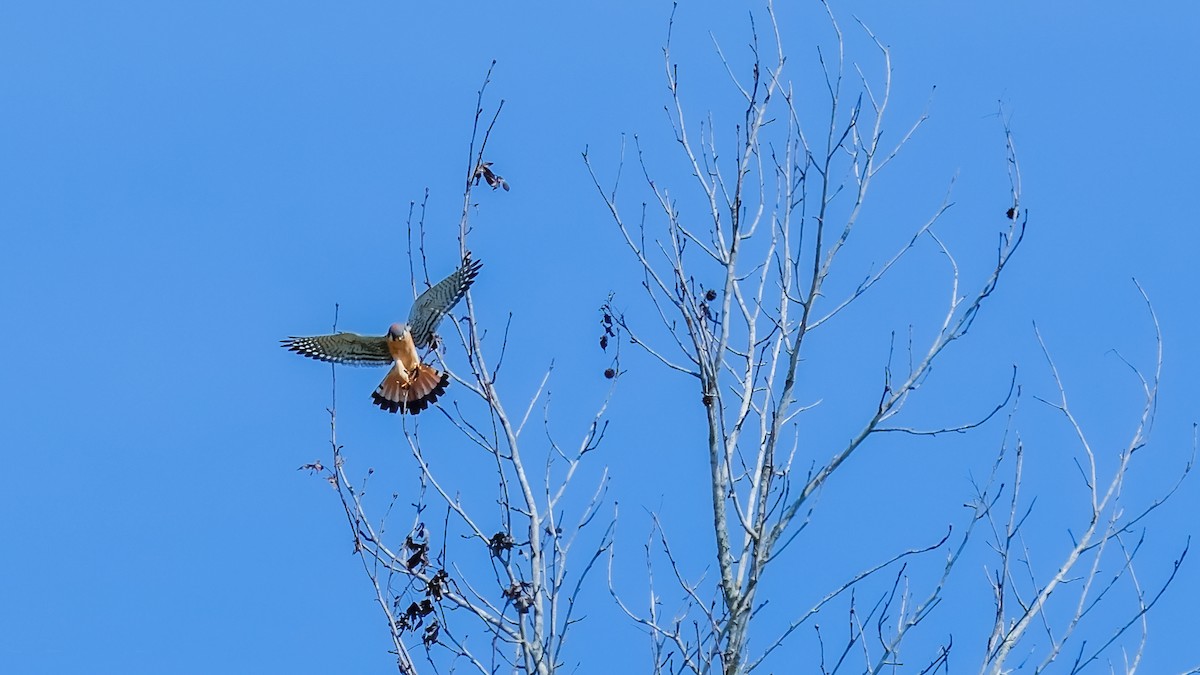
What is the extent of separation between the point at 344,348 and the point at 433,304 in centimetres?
127

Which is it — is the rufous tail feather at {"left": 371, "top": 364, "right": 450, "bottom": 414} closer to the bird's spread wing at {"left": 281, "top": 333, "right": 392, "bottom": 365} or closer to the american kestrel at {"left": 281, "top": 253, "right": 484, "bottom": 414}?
the american kestrel at {"left": 281, "top": 253, "right": 484, "bottom": 414}

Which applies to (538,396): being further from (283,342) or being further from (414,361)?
(283,342)

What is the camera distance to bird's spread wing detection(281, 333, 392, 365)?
8039mm

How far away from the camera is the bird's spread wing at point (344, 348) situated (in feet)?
26.4

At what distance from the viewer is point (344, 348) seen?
8242mm

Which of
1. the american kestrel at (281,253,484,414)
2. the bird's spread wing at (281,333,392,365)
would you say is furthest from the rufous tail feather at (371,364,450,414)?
the bird's spread wing at (281,333,392,365)

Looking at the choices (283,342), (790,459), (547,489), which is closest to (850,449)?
(790,459)

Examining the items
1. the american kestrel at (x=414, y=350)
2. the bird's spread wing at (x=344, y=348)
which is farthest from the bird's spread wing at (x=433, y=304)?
the bird's spread wing at (x=344, y=348)

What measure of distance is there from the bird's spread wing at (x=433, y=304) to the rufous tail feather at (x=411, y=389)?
0.48 ft

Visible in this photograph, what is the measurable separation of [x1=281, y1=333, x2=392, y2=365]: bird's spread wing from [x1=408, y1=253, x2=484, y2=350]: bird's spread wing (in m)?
0.65

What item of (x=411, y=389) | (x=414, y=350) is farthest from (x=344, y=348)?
(x=411, y=389)

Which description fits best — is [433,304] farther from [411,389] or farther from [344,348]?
[344,348]

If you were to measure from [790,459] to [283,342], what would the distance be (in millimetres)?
3796

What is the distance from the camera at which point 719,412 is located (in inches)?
210
